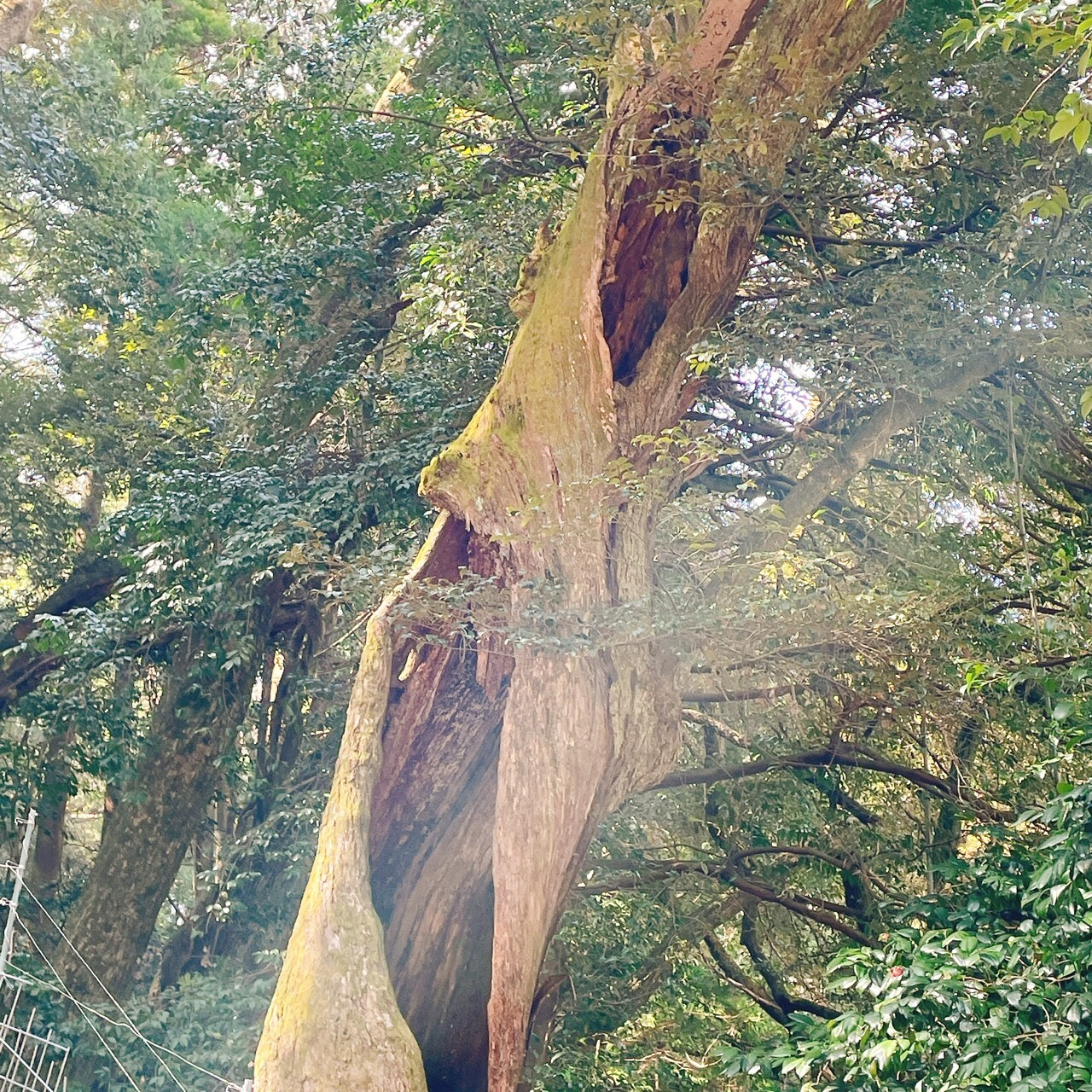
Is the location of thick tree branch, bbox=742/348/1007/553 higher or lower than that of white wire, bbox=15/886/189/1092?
higher

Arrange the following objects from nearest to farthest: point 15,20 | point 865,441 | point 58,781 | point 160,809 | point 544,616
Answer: point 544,616 < point 865,441 < point 160,809 < point 58,781 < point 15,20

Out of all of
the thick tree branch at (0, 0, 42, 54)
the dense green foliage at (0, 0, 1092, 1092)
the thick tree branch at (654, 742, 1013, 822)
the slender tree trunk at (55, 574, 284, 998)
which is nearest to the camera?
the dense green foliage at (0, 0, 1092, 1092)

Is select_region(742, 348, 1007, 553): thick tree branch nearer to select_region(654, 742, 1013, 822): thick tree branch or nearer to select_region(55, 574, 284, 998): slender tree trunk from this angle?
select_region(654, 742, 1013, 822): thick tree branch

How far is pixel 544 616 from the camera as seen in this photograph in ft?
14.3

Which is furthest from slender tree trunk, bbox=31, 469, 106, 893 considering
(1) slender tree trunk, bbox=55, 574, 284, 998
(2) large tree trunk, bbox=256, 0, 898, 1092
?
(2) large tree trunk, bbox=256, 0, 898, 1092

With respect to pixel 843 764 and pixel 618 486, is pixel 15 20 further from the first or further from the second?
pixel 843 764

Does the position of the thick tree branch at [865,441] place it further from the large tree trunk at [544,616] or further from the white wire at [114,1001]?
the white wire at [114,1001]

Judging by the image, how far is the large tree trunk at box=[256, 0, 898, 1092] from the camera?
4.44 metres

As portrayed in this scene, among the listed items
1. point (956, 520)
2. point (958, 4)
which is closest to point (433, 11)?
point (958, 4)

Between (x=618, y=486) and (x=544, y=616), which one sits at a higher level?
(x=618, y=486)

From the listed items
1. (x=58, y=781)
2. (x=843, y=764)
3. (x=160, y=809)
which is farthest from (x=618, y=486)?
(x=58, y=781)

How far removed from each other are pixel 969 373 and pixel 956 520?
1182 millimetres

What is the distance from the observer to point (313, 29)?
7.93 metres

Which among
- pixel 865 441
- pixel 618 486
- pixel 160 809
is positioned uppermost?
pixel 865 441
